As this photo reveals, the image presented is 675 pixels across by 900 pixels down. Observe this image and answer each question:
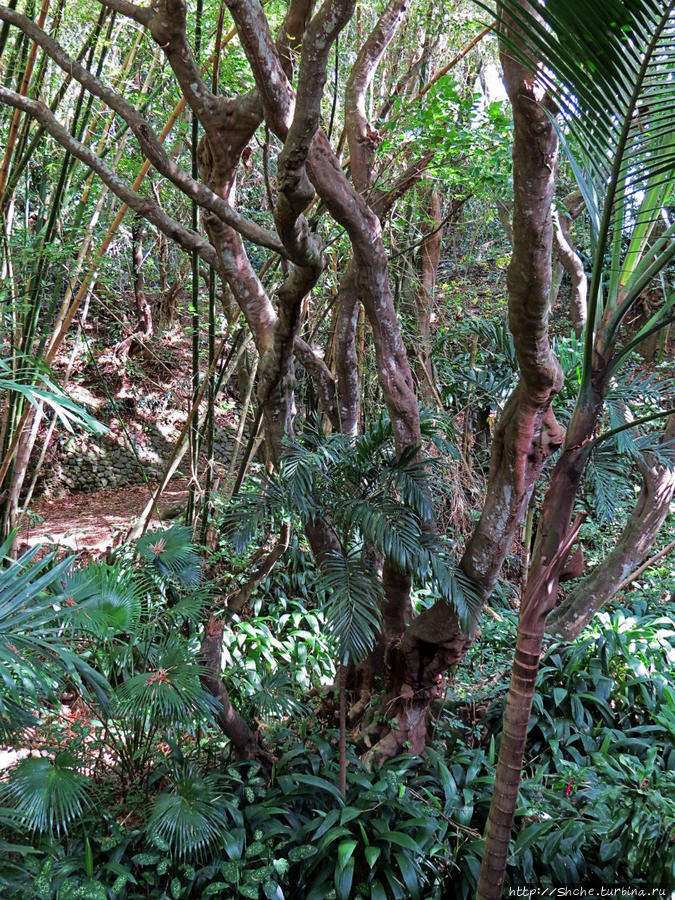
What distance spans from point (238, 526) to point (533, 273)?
125 centimetres

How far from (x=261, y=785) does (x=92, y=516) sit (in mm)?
3978

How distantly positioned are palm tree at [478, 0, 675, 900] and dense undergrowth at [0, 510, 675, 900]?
2.25 ft

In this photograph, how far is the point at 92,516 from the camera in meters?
5.58

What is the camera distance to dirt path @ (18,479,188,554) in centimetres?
459

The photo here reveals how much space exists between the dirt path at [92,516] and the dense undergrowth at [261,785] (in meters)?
2.01

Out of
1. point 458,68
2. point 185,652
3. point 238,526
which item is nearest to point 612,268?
point 238,526

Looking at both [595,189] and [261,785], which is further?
[261,785]

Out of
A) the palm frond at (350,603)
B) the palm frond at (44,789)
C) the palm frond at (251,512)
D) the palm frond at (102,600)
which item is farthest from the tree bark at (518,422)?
the palm frond at (44,789)

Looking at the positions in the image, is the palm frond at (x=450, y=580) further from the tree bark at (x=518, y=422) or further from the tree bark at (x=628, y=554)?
the tree bark at (x=628, y=554)

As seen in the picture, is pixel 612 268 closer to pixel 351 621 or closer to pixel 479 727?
pixel 351 621

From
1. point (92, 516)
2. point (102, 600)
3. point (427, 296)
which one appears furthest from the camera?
point (92, 516)

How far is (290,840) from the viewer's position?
2033 mm

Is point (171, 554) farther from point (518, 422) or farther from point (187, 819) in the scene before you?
point (518, 422)

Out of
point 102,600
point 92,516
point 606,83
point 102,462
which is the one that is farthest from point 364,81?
point 102,462
